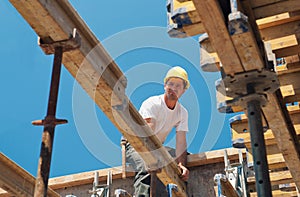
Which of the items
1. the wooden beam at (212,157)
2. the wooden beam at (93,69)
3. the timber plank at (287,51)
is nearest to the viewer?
Answer: the wooden beam at (93,69)

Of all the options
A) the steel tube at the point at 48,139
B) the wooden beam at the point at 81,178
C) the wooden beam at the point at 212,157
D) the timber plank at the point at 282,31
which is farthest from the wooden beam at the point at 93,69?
the wooden beam at the point at 81,178

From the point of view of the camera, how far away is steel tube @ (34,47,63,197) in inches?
146

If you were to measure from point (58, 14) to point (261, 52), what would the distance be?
1748 millimetres

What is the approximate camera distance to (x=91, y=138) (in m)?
5.77

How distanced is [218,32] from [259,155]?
106cm

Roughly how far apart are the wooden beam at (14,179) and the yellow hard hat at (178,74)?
8.47 ft

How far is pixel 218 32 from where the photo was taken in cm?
412

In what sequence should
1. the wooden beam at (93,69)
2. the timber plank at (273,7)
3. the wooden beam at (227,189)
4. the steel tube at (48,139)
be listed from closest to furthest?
the steel tube at (48,139) < the wooden beam at (93,69) < the timber plank at (273,7) < the wooden beam at (227,189)

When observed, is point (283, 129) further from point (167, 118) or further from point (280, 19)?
point (167, 118)

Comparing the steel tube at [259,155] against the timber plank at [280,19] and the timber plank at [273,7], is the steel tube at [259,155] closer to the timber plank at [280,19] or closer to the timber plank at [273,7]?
the timber plank at [273,7]

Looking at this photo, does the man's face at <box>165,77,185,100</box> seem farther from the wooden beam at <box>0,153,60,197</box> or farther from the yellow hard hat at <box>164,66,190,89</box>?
the wooden beam at <box>0,153,60,197</box>

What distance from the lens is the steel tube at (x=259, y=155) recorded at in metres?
4.16

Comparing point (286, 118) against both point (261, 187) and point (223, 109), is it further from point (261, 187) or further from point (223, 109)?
point (261, 187)

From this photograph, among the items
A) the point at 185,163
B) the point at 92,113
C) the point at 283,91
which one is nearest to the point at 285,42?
the point at 283,91
